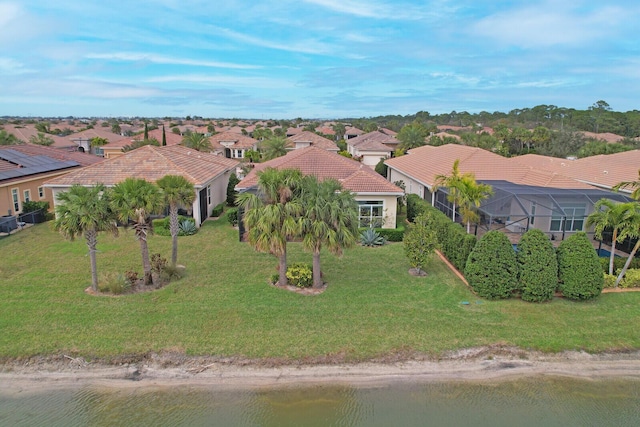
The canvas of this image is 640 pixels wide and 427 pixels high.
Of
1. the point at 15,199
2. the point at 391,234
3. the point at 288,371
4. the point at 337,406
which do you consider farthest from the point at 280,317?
the point at 15,199

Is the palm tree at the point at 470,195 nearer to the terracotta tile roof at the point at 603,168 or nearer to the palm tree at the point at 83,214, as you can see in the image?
the terracotta tile roof at the point at 603,168

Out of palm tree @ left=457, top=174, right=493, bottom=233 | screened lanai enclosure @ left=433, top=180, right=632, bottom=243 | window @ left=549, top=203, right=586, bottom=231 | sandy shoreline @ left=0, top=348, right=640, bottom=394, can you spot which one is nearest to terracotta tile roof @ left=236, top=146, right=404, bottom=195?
palm tree @ left=457, top=174, right=493, bottom=233

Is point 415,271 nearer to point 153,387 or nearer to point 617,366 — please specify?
point 617,366

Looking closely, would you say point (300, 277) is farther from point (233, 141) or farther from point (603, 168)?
point (233, 141)

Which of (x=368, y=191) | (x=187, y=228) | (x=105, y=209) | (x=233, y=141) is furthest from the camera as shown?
(x=233, y=141)

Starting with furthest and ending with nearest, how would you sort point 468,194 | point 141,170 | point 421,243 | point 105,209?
point 141,170, point 468,194, point 421,243, point 105,209

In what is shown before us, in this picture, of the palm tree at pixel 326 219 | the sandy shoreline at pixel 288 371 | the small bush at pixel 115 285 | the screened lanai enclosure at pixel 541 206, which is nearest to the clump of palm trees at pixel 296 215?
the palm tree at pixel 326 219

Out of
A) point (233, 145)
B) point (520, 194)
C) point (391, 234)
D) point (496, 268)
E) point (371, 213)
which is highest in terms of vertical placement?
point (233, 145)

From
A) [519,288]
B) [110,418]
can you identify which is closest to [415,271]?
[519,288]
